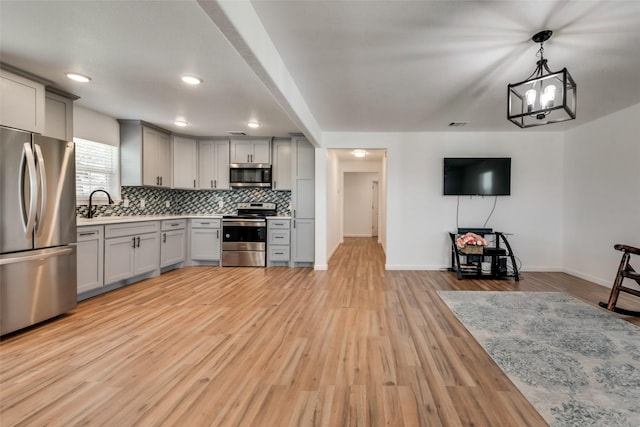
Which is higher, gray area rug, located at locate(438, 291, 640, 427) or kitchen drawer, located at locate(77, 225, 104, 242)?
kitchen drawer, located at locate(77, 225, 104, 242)

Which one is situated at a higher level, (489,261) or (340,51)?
(340,51)

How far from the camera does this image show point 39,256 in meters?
2.73

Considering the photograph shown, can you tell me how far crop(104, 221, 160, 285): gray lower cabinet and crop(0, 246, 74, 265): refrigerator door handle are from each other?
77cm

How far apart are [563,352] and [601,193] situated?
3.35m

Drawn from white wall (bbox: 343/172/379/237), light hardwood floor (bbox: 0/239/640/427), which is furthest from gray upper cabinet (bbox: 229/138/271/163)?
white wall (bbox: 343/172/379/237)

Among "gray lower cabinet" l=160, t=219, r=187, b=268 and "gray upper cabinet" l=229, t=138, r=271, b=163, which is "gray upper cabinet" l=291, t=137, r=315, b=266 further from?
"gray lower cabinet" l=160, t=219, r=187, b=268

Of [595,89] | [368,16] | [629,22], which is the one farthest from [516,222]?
[368,16]

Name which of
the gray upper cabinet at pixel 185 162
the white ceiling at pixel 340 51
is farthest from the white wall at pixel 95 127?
the gray upper cabinet at pixel 185 162

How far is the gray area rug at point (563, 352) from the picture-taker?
1705 millimetres

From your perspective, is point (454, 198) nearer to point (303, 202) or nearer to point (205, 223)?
point (303, 202)

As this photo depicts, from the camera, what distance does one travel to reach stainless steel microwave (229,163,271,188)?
570 centimetres

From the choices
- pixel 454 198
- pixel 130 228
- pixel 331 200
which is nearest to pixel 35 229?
pixel 130 228

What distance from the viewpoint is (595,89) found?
3.35 metres

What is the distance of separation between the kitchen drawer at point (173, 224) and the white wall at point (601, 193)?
21.8 ft
